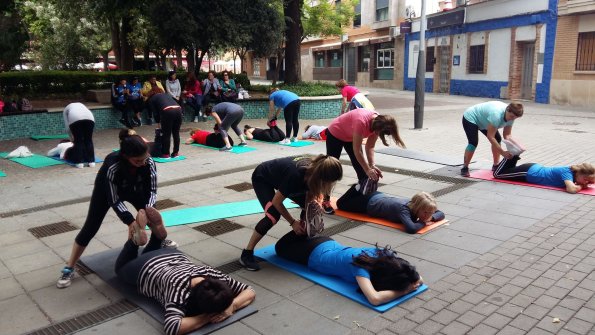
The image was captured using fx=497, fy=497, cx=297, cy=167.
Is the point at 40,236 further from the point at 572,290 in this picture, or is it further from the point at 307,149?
the point at 307,149

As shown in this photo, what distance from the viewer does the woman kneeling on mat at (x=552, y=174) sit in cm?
675

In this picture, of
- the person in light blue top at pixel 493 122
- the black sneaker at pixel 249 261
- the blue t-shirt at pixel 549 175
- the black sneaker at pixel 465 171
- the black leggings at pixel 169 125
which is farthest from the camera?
the black leggings at pixel 169 125

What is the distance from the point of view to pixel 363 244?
503cm

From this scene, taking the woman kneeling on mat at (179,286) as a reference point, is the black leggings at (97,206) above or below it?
above

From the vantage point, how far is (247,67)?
176ft

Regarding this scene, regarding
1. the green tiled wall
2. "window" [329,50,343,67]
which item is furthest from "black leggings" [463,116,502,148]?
"window" [329,50,343,67]

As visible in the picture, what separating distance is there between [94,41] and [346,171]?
88.3 feet

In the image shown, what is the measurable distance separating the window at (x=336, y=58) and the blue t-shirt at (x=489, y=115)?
1193 inches

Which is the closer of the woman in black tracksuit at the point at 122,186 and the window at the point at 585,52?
the woman in black tracksuit at the point at 122,186

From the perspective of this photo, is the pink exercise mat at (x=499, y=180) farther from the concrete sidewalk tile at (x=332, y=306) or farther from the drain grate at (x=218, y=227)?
the concrete sidewalk tile at (x=332, y=306)

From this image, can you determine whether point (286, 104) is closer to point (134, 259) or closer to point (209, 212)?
point (209, 212)

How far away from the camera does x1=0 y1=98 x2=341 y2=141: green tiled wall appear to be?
12484 mm

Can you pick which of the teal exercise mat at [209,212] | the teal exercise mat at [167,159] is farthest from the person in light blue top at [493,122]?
the teal exercise mat at [167,159]

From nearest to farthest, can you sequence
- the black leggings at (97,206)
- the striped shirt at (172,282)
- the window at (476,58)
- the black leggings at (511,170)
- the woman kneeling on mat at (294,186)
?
the striped shirt at (172,282) < the woman kneeling on mat at (294,186) < the black leggings at (97,206) < the black leggings at (511,170) < the window at (476,58)
